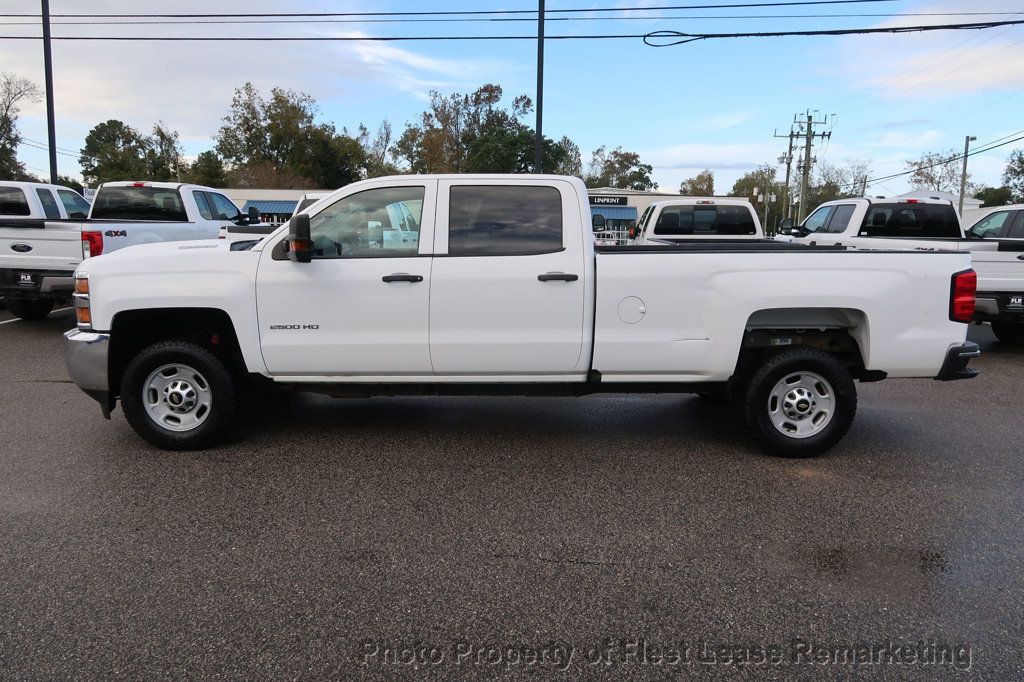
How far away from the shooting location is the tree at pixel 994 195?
6586 centimetres

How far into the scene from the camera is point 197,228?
11930mm

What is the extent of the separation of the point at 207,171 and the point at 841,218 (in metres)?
66.5

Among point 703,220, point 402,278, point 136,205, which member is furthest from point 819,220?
point 136,205

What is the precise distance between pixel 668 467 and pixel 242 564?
2912 millimetres

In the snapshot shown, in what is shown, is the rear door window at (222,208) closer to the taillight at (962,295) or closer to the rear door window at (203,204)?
the rear door window at (203,204)

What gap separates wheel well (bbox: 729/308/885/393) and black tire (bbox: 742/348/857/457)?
12cm

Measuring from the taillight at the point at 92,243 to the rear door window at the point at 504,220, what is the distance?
7039 millimetres

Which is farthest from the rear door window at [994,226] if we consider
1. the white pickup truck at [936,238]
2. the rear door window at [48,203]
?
the rear door window at [48,203]

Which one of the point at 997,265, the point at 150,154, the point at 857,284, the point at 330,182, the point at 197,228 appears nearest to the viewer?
the point at 857,284

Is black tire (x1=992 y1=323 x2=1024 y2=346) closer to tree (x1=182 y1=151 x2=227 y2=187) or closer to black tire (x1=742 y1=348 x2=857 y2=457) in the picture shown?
black tire (x1=742 y1=348 x2=857 y2=457)

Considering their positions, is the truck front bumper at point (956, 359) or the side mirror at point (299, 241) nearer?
the side mirror at point (299, 241)

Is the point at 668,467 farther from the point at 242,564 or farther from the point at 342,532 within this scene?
the point at 242,564

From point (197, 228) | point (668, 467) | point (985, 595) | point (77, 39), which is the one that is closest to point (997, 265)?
point (668, 467)

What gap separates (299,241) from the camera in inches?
196
